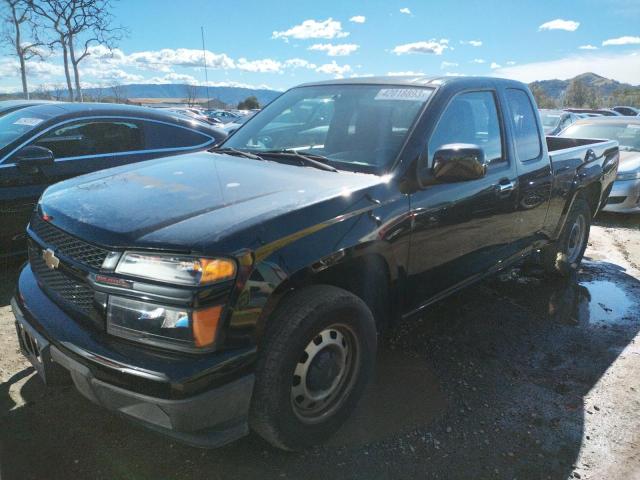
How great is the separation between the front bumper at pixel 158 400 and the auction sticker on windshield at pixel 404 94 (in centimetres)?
197

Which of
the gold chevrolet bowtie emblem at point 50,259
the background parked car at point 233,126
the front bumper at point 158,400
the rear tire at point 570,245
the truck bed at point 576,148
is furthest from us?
the rear tire at point 570,245

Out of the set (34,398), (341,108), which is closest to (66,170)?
(34,398)

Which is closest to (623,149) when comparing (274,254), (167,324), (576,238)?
(576,238)

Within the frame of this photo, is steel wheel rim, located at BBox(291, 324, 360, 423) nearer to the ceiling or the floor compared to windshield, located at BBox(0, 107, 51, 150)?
nearer to the floor

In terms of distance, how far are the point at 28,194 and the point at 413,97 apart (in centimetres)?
343

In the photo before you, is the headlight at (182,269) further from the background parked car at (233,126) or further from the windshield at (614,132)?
the windshield at (614,132)

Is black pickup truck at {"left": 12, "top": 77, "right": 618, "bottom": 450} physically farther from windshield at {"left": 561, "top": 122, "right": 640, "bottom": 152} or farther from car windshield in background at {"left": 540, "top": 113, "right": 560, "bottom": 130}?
car windshield in background at {"left": 540, "top": 113, "right": 560, "bottom": 130}

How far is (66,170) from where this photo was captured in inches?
181

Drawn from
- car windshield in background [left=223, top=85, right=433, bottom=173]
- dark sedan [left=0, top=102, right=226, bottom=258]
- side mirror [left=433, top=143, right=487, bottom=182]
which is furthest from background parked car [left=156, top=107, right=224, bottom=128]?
side mirror [left=433, top=143, right=487, bottom=182]

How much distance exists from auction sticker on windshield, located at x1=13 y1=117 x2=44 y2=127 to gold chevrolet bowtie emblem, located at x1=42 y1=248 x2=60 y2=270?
2822mm

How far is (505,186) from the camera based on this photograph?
3.43 m

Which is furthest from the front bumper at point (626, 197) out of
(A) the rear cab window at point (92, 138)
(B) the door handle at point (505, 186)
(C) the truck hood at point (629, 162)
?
(A) the rear cab window at point (92, 138)

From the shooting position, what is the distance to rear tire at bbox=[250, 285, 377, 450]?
79.8 inches

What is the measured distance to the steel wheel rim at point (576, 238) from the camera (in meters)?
5.04
